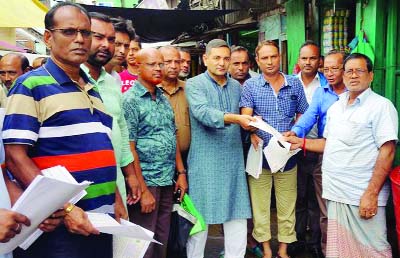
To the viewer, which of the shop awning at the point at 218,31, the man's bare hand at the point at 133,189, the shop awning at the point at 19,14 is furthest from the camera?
the shop awning at the point at 218,31

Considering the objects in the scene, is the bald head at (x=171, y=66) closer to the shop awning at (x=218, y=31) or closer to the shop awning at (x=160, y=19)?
the shop awning at (x=160, y=19)

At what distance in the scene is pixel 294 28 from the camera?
684cm

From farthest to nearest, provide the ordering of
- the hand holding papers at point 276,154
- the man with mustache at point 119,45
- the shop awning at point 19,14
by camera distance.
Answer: the shop awning at point 19,14 → the hand holding papers at point 276,154 → the man with mustache at point 119,45

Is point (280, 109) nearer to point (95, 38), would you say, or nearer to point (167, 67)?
point (167, 67)

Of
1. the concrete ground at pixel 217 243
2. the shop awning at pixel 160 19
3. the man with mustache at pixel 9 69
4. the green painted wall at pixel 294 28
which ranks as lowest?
the concrete ground at pixel 217 243

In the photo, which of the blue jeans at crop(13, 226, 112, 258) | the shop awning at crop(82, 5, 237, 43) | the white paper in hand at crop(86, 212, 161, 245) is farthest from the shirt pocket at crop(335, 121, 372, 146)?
the shop awning at crop(82, 5, 237, 43)

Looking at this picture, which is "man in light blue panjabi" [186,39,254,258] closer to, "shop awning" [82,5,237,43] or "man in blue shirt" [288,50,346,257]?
"man in blue shirt" [288,50,346,257]

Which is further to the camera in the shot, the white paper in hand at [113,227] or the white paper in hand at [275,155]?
the white paper in hand at [275,155]

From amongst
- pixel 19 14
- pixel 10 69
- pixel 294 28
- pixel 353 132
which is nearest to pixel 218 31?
pixel 294 28

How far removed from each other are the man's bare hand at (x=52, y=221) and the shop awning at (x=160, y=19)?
6.31 metres

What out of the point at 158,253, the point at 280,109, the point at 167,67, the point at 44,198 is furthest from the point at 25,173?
the point at 280,109

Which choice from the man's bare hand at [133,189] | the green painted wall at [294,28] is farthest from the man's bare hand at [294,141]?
the green painted wall at [294,28]

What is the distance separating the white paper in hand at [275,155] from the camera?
144 inches

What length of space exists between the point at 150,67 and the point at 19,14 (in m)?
5.10
